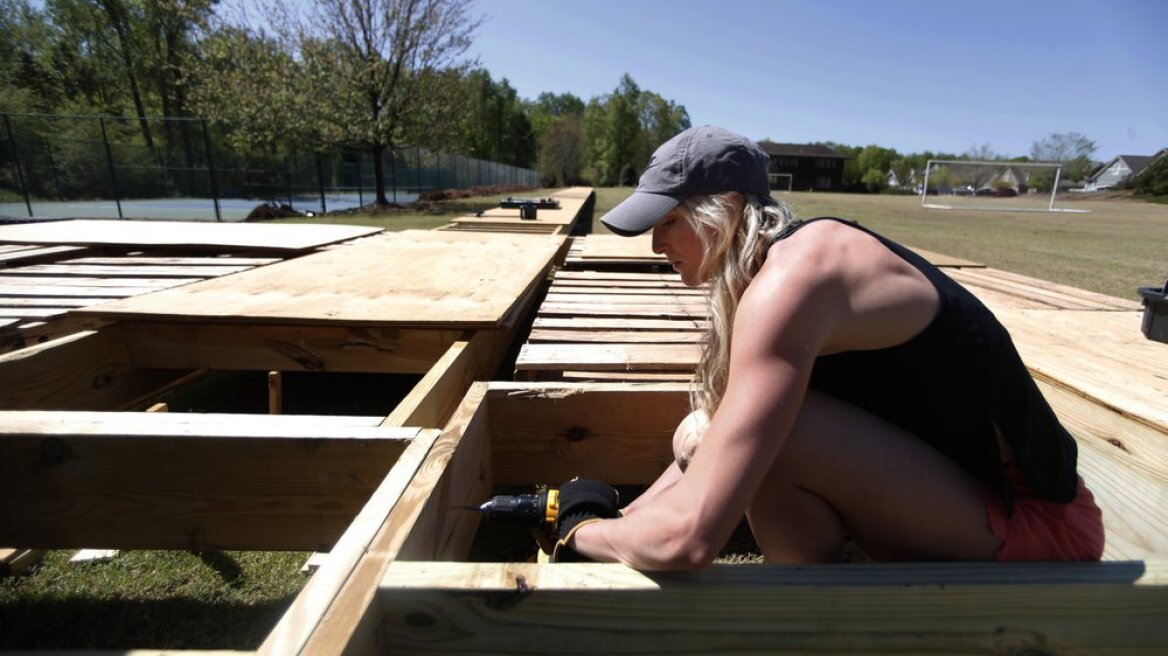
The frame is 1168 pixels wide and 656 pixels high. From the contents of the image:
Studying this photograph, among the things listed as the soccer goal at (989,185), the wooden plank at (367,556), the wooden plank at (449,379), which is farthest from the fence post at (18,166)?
the soccer goal at (989,185)

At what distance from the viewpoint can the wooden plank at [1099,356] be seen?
6.47ft

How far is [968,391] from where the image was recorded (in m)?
1.24

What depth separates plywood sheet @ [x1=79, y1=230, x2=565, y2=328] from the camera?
270cm

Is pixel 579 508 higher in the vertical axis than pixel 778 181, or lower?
lower

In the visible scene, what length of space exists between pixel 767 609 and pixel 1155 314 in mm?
3114

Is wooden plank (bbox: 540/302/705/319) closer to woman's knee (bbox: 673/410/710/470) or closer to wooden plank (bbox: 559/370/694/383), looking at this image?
wooden plank (bbox: 559/370/694/383)

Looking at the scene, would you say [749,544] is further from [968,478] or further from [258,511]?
[258,511]

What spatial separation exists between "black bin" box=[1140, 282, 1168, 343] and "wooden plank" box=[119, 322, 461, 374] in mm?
3274

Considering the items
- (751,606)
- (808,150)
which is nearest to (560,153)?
(808,150)

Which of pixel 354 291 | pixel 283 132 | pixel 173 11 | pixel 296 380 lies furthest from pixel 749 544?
pixel 173 11

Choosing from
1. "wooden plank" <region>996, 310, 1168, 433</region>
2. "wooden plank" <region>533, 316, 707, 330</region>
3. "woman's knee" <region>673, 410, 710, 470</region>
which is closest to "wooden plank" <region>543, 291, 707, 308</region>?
"wooden plank" <region>533, 316, 707, 330</region>

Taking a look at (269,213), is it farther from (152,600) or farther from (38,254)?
(152,600)

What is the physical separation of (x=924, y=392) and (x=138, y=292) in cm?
382

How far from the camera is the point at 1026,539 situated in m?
1.23
